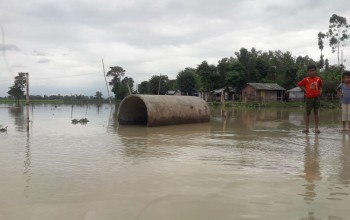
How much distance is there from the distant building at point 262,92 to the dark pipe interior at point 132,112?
33.2m

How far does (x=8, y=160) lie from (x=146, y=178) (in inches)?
98.8

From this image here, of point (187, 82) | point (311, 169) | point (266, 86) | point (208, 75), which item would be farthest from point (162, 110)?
point (187, 82)

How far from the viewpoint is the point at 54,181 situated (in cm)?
407

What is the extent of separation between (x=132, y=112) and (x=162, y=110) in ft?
8.10

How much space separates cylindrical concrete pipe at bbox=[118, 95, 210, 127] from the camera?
38.1 feet

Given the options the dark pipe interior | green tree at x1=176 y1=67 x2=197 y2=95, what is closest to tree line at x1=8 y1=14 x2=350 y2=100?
green tree at x1=176 y1=67 x2=197 y2=95

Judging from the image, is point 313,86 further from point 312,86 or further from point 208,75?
point 208,75

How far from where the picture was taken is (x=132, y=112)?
14.0 meters

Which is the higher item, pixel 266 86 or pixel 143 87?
pixel 143 87

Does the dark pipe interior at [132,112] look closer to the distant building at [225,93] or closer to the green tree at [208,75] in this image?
the green tree at [208,75]

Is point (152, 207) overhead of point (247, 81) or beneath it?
beneath

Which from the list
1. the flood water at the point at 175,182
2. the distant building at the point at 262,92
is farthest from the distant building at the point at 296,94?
the flood water at the point at 175,182

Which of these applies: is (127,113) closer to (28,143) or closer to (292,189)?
(28,143)

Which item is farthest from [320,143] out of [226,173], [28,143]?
[28,143]
